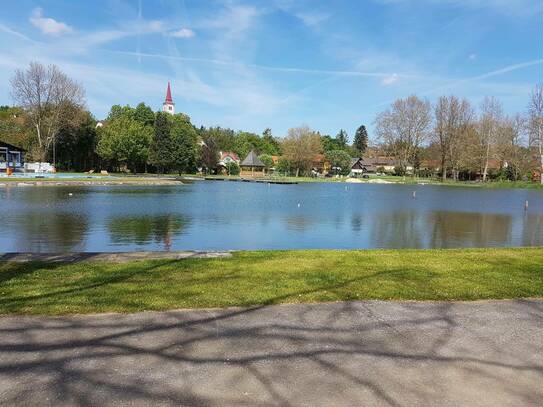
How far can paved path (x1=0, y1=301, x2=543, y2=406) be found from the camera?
10.8 ft

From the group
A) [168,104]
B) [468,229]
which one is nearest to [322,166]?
[168,104]

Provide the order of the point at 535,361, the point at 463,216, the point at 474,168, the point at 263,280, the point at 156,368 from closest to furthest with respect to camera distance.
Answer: the point at 156,368 < the point at 535,361 < the point at 263,280 < the point at 463,216 < the point at 474,168

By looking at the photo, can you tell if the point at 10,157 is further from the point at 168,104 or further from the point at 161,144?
the point at 168,104

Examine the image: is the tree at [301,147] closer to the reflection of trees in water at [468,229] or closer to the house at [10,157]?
the house at [10,157]

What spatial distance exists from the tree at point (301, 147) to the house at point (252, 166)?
6.21m

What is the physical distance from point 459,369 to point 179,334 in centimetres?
265

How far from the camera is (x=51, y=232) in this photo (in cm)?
1606

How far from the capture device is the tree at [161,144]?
74.7 metres

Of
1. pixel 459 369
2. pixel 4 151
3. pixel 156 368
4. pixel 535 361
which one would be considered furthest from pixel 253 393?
pixel 4 151

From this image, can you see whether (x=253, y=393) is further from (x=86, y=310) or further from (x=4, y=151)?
(x=4, y=151)

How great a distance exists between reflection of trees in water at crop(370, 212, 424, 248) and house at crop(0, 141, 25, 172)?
171 ft

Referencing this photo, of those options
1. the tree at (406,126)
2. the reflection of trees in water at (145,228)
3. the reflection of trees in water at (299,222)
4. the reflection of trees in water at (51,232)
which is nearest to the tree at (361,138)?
the tree at (406,126)

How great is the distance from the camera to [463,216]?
2477cm

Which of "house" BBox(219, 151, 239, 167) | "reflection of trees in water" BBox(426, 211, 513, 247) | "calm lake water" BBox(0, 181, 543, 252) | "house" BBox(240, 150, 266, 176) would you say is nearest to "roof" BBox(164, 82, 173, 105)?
"house" BBox(219, 151, 239, 167)
